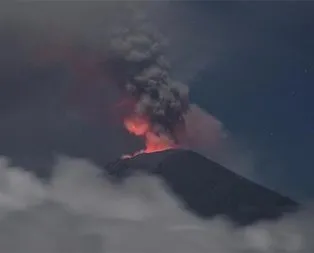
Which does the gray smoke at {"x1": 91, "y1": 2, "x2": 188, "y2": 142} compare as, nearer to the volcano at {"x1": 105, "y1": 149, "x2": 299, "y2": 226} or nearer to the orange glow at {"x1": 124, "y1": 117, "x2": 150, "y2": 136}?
the orange glow at {"x1": 124, "y1": 117, "x2": 150, "y2": 136}

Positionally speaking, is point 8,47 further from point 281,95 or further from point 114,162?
point 281,95

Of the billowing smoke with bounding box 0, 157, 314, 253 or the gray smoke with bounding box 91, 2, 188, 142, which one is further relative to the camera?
the gray smoke with bounding box 91, 2, 188, 142

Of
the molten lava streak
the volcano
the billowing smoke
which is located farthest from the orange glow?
the billowing smoke

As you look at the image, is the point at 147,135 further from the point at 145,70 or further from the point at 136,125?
the point at 145,70

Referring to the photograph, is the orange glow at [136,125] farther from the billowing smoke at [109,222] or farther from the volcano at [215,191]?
the billowing smoke at [109,222]

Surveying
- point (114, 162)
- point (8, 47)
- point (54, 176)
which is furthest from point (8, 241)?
point (8, 47)

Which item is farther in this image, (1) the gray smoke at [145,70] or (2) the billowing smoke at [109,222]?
(1) the gray smoke at [145,70]

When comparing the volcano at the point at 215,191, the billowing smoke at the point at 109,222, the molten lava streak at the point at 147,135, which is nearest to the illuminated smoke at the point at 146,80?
the molten lava streak at the point at 147,135
